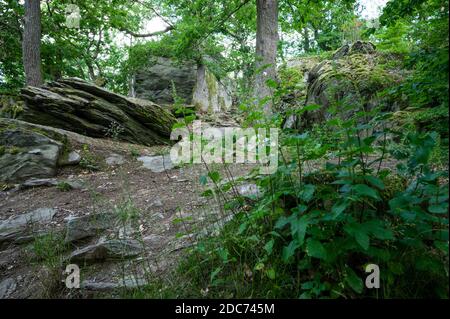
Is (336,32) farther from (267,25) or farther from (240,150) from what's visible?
(240,150)

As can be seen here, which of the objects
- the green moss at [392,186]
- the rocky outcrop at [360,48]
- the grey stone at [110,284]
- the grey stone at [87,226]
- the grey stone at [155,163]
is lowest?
the grey stone at [110,284]

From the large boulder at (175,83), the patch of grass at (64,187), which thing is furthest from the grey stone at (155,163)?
the large boulder at (175,83)

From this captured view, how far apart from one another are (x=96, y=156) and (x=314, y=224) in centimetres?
642

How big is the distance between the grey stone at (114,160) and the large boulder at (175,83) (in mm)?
8731

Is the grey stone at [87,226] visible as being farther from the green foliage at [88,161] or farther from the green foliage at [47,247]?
the green foliage at [88,161]

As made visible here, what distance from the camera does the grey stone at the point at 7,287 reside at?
115 inches

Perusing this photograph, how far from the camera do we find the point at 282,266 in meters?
2.12

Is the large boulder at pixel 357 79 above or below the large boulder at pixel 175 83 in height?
below

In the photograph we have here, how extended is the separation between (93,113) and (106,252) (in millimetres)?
6203

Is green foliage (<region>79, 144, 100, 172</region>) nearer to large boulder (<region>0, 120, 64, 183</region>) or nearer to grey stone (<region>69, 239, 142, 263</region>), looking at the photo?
large boulder (<region>0, 120, 64, 183</region>)

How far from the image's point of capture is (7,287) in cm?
300

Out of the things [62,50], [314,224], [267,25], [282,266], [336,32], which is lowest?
[282,266]

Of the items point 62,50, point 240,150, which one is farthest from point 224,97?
point 240,150

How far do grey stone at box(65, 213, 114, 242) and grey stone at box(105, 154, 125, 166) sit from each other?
3456 millimetres
